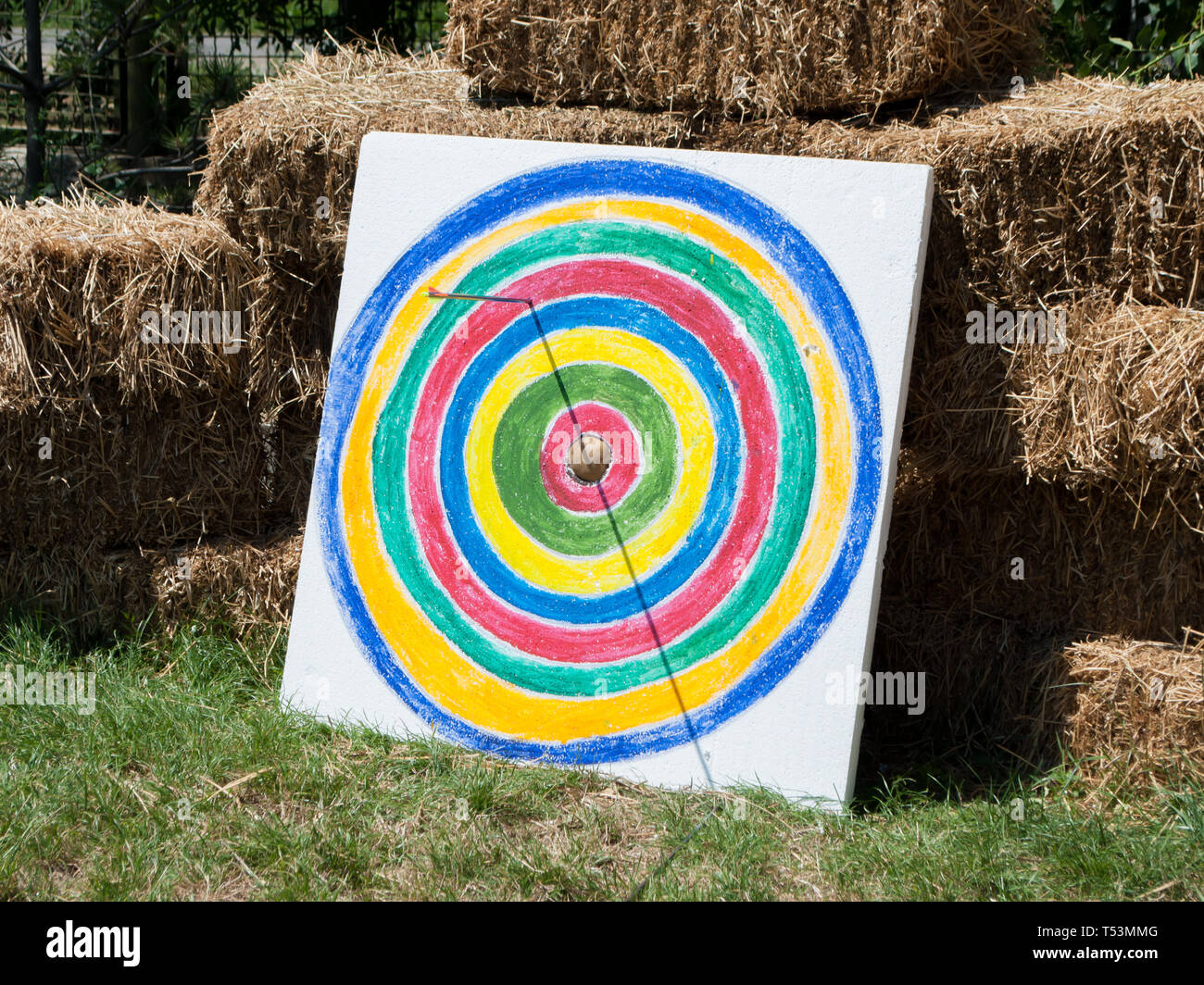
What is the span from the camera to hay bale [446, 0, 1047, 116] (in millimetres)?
3064

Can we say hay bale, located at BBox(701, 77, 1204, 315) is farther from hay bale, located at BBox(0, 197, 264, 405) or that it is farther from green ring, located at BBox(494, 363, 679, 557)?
hay bale, located at BBox(0, 197, 264, 405)

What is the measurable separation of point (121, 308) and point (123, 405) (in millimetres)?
282

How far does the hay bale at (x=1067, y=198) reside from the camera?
8.95ft

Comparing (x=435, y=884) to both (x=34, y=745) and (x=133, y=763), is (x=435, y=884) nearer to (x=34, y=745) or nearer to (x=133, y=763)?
(x=133, y=763)

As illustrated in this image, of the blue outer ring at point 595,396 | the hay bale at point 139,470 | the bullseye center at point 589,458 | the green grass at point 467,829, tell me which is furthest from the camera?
A: the hay bale at point 139,470

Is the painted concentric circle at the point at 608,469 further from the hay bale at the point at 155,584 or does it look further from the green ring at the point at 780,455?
the hay bale at the point at 155,584

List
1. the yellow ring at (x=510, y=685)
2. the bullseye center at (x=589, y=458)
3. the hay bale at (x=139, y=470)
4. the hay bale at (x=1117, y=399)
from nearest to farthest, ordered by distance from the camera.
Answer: the hay bale at (x=1117, y=399) < the yellow ring at (x=510, y=685) < the bullseye center at (x=589, y=458) < the hay bale at (x=139, y=470)

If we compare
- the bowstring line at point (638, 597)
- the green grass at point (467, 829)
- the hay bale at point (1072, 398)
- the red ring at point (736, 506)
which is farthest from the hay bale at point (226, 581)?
the hay bale at point (1072, 398)

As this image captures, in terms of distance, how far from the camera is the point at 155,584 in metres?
3.55

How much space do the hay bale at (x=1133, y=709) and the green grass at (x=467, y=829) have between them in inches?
2.9

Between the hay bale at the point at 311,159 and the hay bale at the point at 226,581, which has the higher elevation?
the hay bale at the point at 311,159

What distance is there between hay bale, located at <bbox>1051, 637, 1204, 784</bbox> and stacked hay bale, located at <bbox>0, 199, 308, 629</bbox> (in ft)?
7.42

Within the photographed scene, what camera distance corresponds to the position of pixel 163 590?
3.54 meters
